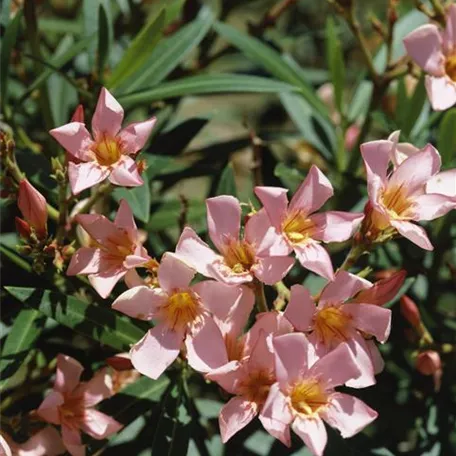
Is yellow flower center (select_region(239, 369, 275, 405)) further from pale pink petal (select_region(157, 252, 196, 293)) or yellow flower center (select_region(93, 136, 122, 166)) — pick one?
yellow flower center (select_region(93, 136, 122, 166))

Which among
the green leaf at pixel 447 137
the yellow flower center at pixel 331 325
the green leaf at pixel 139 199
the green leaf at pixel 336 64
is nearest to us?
the yellow flower center at pixel 331 325

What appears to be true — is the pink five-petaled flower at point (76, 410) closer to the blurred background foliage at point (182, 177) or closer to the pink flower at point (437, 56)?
the blurred background foliage at point (182, 177)

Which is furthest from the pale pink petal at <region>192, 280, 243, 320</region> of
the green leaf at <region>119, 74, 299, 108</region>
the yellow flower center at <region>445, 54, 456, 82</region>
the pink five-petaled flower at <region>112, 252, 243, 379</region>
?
the yellow flower center at <region>445, 54, 456, 82</region>

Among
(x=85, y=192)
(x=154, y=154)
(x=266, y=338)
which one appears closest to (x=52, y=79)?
(x=154, y=154)

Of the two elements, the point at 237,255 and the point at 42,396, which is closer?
the point at 237,255

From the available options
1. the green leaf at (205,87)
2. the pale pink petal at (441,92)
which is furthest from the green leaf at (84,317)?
the pale pink petal at (441,92)

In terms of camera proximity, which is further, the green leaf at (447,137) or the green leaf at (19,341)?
the green leaf at (447,137)

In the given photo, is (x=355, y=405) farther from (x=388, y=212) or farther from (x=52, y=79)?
(x=52, y=79)
